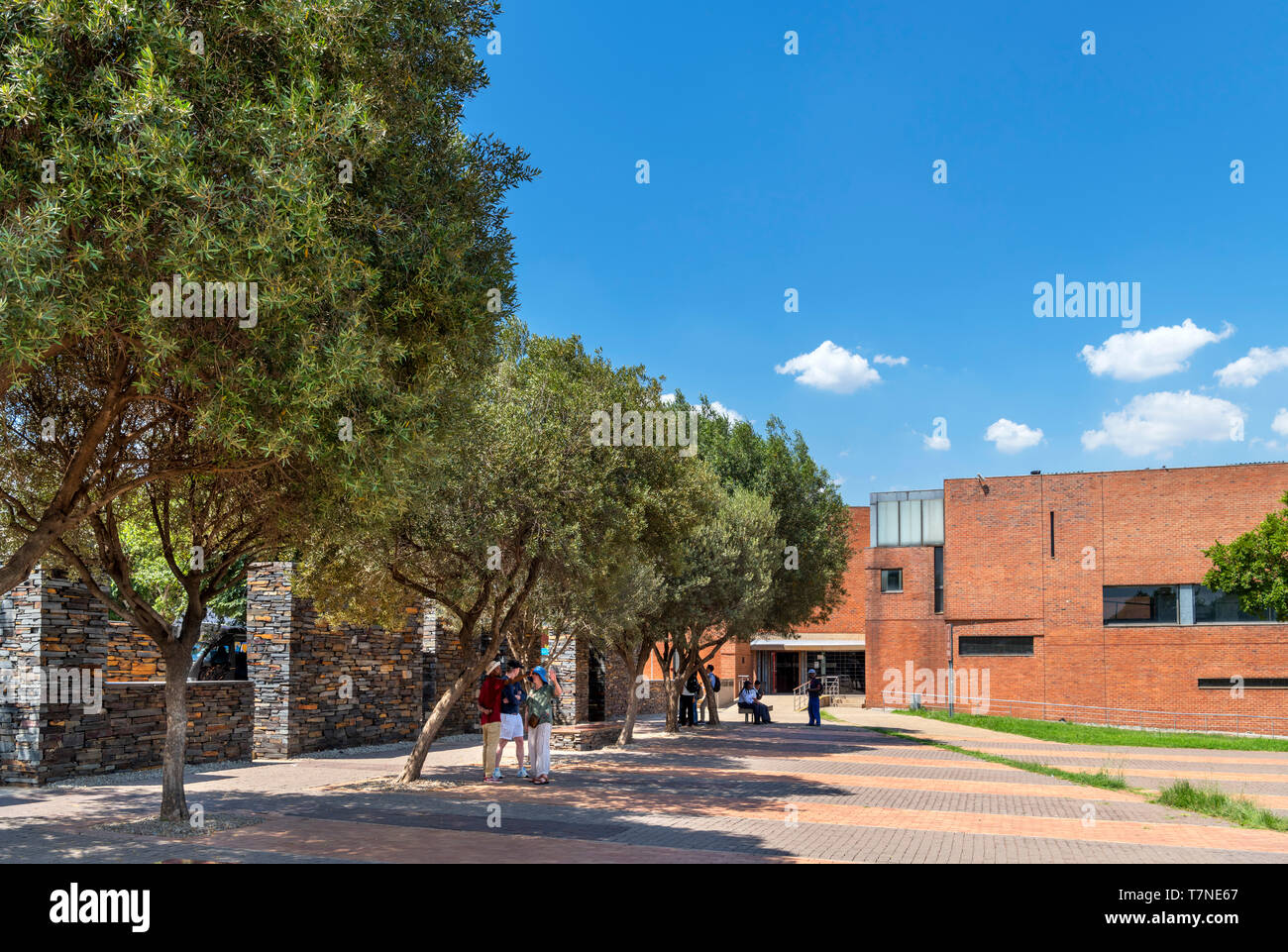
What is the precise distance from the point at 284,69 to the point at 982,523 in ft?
136

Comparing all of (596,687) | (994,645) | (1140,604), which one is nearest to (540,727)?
(596,687)

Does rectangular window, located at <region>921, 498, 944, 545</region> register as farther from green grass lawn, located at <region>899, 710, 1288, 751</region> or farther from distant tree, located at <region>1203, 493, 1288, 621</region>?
distant tree, located at <region>1203, 493, 1288, 621</region>

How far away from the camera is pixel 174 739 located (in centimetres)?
1126

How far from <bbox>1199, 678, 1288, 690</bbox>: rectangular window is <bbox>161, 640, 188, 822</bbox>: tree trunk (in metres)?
39.3

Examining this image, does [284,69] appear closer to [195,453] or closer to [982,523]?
[195,453]

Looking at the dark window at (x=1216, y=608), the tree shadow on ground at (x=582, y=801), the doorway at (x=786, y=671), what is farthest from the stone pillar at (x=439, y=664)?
the doorway at (x=786, y=671)

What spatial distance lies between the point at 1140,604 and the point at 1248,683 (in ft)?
15.6

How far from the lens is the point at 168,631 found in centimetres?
1177

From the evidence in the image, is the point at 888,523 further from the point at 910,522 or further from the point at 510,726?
the point at 510,726

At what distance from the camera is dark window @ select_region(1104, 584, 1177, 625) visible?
130 feet

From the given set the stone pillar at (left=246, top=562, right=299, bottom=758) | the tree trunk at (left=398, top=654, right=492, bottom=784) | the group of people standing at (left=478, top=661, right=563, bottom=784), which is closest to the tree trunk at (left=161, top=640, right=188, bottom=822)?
the tree trunk at (left=398, top=654, right=492, bottom=784)

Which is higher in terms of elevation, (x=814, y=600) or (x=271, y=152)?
(x=271, y=152)

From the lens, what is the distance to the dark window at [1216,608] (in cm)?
3816

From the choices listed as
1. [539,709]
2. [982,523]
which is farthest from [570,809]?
[982,523]
